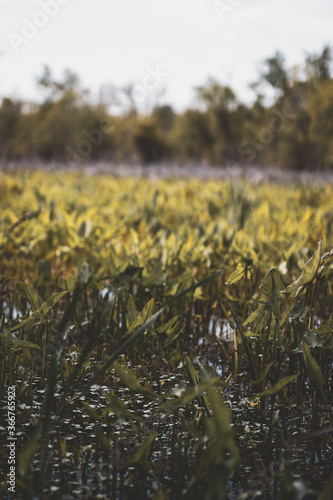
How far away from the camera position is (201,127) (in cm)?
3781

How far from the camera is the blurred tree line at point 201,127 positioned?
25.1 metres

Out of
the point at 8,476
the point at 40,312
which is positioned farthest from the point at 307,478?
the point at 40,312

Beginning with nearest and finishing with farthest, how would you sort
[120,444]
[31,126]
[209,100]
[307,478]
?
[307,478] < [120,444] < [31,126] < [209,100]

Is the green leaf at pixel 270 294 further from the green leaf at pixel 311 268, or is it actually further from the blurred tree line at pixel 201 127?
the blurred tree line at pixel 201 127

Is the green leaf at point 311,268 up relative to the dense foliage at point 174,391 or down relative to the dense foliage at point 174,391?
up

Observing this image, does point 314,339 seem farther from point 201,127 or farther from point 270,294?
point 201,127

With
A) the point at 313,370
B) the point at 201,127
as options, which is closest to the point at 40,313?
the point at 313,370

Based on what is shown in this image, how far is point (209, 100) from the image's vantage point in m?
37.4

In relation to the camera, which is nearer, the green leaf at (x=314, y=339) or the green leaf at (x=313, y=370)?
the green leaf at (x=313, y=370)

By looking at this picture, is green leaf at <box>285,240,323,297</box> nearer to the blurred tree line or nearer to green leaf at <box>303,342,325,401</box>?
green leaf at <box>303,342,325,401</box>

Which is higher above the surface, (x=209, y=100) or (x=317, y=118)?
(x=209, y=100)

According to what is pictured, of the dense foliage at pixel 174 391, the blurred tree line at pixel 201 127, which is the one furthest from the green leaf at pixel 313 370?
the blurred tree line at pixel 201 127

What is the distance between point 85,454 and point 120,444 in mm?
103

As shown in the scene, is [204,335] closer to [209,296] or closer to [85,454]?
[209,296]
